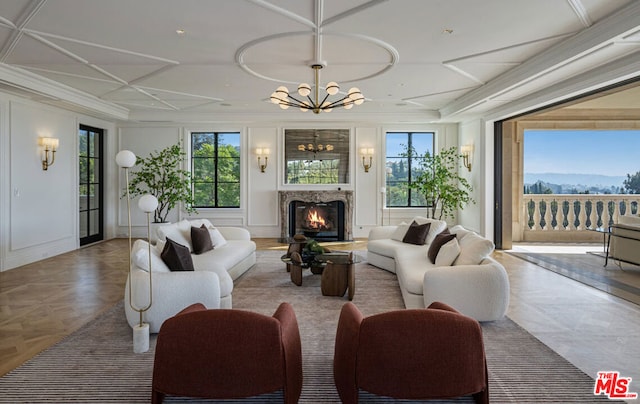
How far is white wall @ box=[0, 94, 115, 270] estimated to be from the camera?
19.6ft

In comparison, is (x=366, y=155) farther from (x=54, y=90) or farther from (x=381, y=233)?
(x=54, y=90)

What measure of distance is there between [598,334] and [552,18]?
2973 mm

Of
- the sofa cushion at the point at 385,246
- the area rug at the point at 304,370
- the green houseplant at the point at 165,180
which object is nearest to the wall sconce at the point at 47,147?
the green houseplant at the point at 165,180

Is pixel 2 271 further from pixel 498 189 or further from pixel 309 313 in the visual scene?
pixel 498 189

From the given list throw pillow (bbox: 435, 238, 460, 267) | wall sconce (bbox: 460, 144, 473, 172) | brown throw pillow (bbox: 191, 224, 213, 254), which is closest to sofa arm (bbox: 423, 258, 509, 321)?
throw pillow (bbox: 435, 238, 460, 267)

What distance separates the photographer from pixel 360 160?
9.06 metres

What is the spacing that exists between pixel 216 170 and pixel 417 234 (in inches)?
217

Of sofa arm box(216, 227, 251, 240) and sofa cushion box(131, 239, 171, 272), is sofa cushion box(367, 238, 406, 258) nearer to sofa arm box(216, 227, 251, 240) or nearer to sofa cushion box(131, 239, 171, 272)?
sofa arm box(216, 227, 251, 240)

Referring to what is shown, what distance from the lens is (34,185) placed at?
6570 millimetres

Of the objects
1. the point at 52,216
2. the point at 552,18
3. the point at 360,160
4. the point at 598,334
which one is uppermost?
the point at 552,18

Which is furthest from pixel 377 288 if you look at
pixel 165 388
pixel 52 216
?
pixel 52 216

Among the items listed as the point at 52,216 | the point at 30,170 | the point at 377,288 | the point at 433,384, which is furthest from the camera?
the point at 52,216

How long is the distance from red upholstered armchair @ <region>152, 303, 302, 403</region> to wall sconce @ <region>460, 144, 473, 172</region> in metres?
7.27

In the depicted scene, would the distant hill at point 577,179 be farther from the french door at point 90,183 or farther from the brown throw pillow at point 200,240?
the french door at point 90,183
